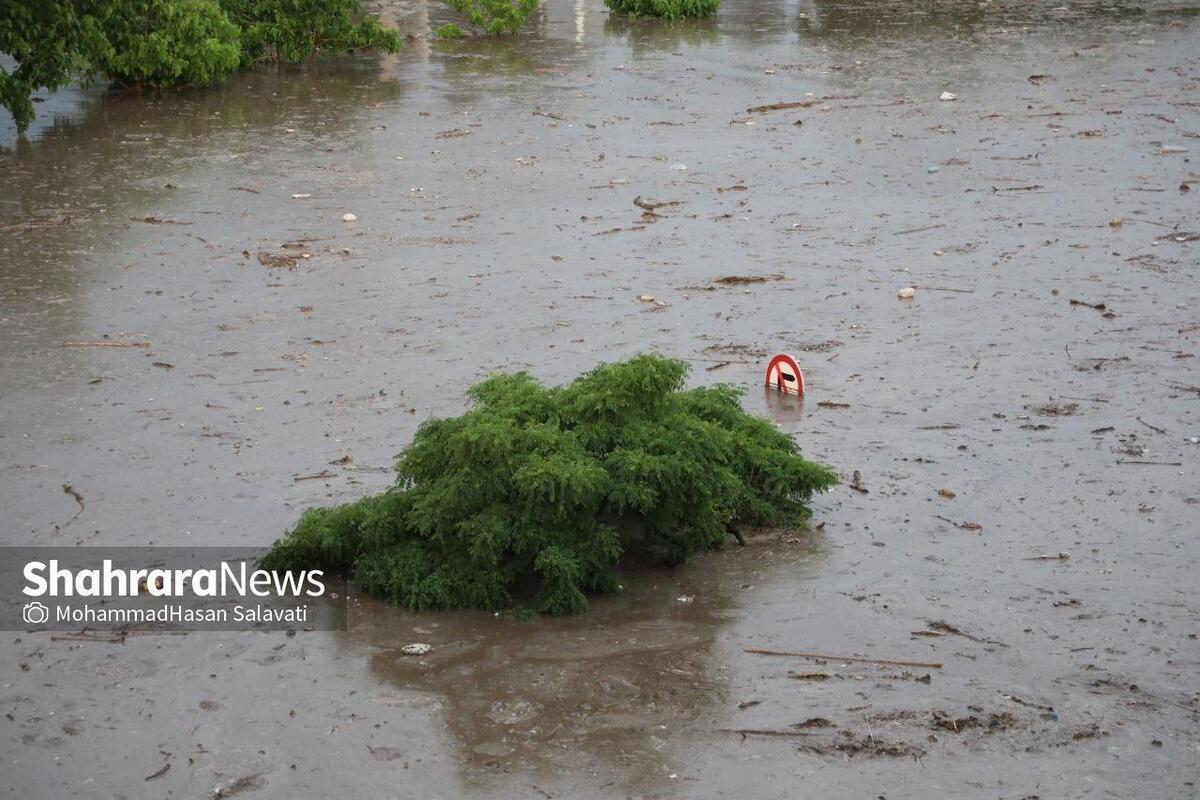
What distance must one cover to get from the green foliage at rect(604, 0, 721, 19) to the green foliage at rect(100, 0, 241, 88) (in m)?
7.76

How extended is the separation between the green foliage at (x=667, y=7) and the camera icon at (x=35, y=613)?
57.1 ft

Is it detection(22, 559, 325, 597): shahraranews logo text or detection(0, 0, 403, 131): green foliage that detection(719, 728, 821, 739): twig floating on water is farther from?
detection(0, 0, 403, 131): green foliage

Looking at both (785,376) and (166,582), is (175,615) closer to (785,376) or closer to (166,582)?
(166,582)

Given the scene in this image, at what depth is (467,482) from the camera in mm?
5527

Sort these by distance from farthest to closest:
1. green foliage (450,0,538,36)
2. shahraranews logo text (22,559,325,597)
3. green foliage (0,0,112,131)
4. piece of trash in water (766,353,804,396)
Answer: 1. green foliage (450,0,538,36)
2. green foliage (0,0,112,131)
3. piece of trash in water (766,353,804,396)
4. shahraranews logo text (22,559,325,597)

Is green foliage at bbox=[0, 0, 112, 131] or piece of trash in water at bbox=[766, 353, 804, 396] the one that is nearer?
piece of trash in water at bbox=[766, 353, 804, 396]

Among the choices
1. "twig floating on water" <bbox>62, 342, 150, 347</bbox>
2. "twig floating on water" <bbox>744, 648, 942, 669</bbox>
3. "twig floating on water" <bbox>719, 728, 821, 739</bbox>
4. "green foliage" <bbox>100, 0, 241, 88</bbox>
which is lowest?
"twig floating on water" <bbox>719, 728, 821, 739</bbox>

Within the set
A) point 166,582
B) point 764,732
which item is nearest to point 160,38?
point 166,582

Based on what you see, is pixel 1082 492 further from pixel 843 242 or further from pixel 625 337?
pixel 843 242

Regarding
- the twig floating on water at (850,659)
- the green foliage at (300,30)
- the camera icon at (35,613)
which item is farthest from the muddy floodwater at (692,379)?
the green foliage at (300,30)

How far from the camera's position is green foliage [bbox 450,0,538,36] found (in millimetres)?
19797

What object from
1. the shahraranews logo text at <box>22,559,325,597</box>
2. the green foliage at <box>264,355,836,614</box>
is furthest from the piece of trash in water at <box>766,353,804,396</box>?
the shahraranews logo text at <box>22,559,325,597</box>

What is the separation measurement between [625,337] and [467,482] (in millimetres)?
3129

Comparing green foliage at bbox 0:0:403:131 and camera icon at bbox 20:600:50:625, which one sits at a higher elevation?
green foliage at bbox 0:0:403:131
